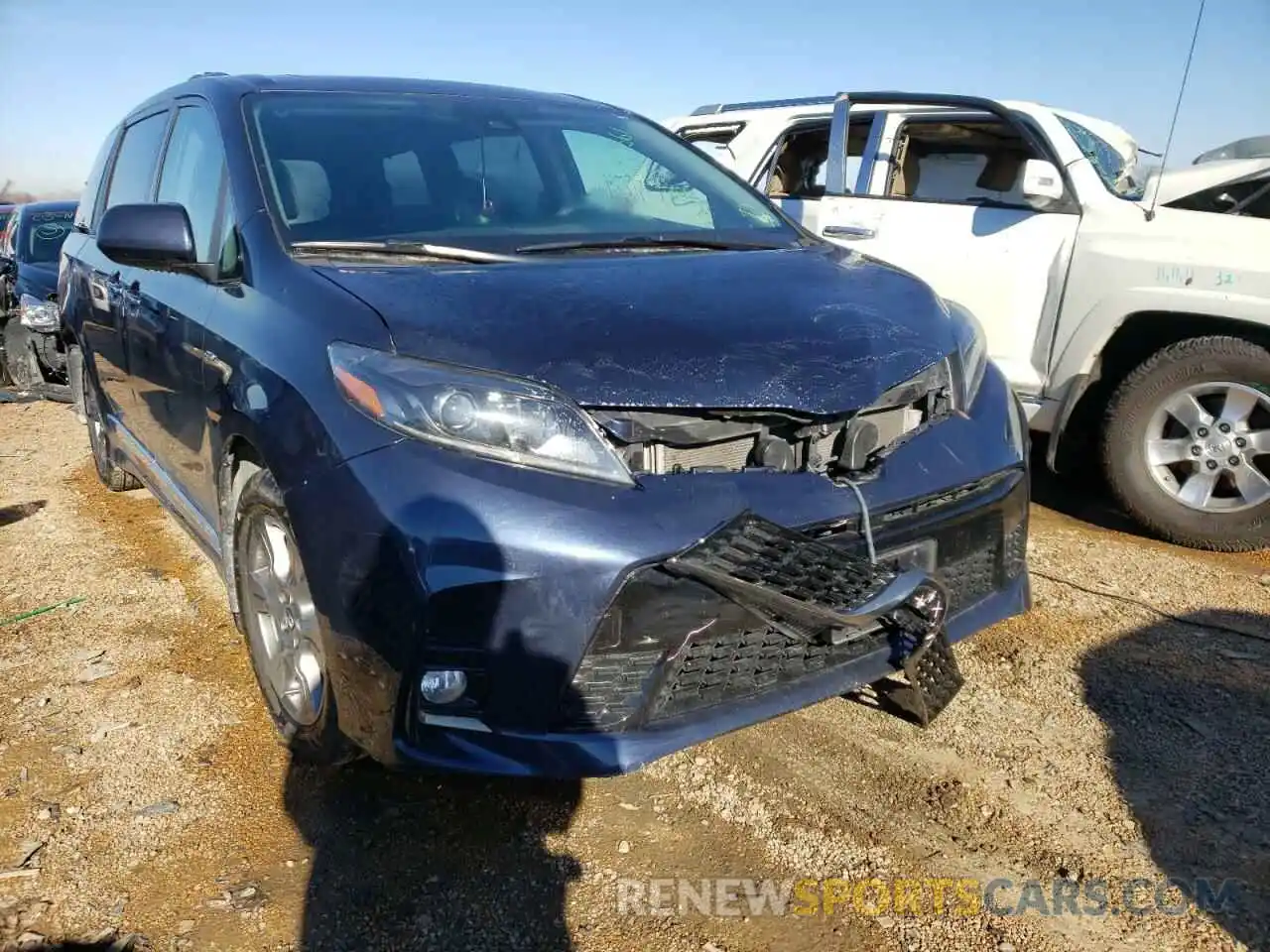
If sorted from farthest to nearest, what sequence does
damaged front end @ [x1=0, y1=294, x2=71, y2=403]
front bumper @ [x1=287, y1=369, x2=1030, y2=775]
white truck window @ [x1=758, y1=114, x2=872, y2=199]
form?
damaged front end @ [x1=0, y1=294, x2=71, y2=403], white truck window @ [x1=758, y1=114, x2=872, y2=199], front bumper @ [x1=287, y1=369, x2=1030, y2=775]

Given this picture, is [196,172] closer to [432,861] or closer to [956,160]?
[432,861]

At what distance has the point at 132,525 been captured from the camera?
4.59 metres

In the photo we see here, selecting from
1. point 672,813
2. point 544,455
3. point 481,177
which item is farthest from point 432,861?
point 481,177

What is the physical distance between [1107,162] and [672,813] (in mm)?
3805

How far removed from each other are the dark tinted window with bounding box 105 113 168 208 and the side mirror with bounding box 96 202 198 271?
102 cm

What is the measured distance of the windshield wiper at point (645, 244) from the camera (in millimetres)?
2714

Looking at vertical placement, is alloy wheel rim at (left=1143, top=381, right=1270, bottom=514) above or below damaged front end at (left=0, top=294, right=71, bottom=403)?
above

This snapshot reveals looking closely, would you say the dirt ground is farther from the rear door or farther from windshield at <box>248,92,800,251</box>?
windshield at <box>248,92,800,251</box>

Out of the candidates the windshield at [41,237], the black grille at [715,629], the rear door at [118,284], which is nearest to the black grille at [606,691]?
the black grille at [715,629]

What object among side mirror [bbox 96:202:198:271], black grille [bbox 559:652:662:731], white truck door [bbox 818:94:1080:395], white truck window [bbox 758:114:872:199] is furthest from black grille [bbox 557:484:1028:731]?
white truck window [bbox 758:114:872:199]

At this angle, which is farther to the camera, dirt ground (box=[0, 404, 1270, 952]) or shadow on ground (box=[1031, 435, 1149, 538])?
shadow on ground (box=[1031, 435, 1149, 538])

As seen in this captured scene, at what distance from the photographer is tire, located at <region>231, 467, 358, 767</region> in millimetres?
2281

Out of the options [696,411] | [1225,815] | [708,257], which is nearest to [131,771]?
[696,411]

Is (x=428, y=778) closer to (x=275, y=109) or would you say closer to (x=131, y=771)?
(x=131, y=771)
